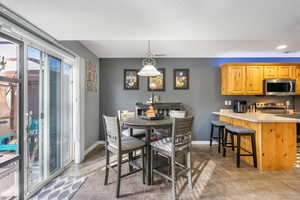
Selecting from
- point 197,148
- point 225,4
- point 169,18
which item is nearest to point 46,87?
point 169,18

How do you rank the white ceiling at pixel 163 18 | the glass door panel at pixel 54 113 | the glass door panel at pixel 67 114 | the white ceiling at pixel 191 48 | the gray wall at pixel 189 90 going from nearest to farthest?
the white ceiling at pixel 163 18, the glass door panel at pixel 54 113, the glass door panel at pixel 67 114, the white ceiling at pixel 191 48, the gray wall at pixel 189 90

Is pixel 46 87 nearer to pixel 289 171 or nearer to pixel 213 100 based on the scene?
pixel 213 100

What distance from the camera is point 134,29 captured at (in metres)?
1.82

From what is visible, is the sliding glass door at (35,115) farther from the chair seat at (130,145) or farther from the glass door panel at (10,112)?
the chair seat at (130,145)

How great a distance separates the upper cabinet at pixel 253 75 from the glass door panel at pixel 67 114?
3.77 m

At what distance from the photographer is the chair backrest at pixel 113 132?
1.80m

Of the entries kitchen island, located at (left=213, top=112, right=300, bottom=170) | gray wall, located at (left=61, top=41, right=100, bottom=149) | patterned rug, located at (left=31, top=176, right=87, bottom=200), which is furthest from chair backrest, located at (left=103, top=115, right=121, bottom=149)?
kitchen island, located at (left=213, top=112, right=300, bottom=170)

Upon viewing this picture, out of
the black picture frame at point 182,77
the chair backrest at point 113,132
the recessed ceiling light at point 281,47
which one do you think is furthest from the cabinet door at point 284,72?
the chair backrest at point 113,132

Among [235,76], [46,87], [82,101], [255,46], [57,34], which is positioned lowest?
[82,101]

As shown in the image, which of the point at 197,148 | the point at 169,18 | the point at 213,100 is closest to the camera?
the point at 169,18

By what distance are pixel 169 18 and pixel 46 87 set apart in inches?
80.2

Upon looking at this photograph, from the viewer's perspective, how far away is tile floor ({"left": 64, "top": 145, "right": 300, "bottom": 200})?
1.84m

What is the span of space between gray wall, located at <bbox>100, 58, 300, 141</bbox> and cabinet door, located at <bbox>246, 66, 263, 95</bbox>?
37 centimetres

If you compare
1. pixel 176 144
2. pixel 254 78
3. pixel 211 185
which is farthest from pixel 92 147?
pixel 254 78
